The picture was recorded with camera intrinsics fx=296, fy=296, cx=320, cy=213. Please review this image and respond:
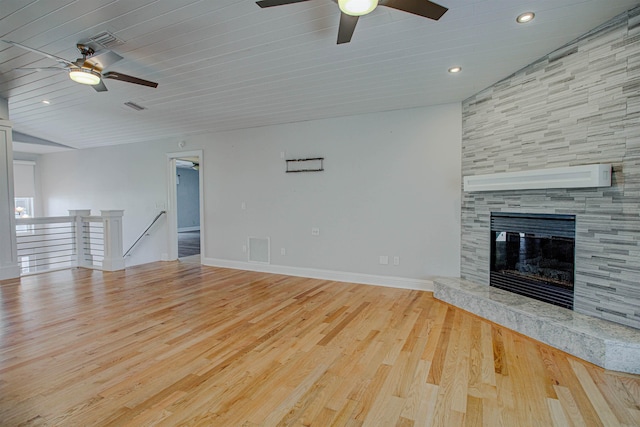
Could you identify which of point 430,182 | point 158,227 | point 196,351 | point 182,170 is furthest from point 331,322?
point 182,170

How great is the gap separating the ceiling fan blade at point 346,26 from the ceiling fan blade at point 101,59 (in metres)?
2.06

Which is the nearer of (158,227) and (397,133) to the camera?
(397,133)

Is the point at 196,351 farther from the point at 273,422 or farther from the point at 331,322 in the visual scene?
the point at 331,322

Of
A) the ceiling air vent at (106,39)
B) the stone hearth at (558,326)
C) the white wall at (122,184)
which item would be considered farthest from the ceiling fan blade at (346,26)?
the white wall at (122,184)

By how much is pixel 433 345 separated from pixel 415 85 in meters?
2.84

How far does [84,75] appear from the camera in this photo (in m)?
2.80

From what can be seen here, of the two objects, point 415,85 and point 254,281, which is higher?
point 415,85

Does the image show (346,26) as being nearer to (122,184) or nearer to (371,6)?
(371,6)

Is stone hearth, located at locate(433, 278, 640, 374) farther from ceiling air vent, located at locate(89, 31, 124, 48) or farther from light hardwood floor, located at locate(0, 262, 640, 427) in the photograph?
ceiling air vent, located at locate(89, 31, 124, 48)

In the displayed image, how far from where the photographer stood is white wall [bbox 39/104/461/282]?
4176 mm

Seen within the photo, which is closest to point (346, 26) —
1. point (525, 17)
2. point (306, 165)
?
point (525, 17)

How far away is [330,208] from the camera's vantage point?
484 cm

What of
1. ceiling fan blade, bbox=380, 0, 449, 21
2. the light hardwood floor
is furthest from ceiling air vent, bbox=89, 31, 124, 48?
the light hardwood floor

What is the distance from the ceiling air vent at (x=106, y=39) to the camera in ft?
8.43
